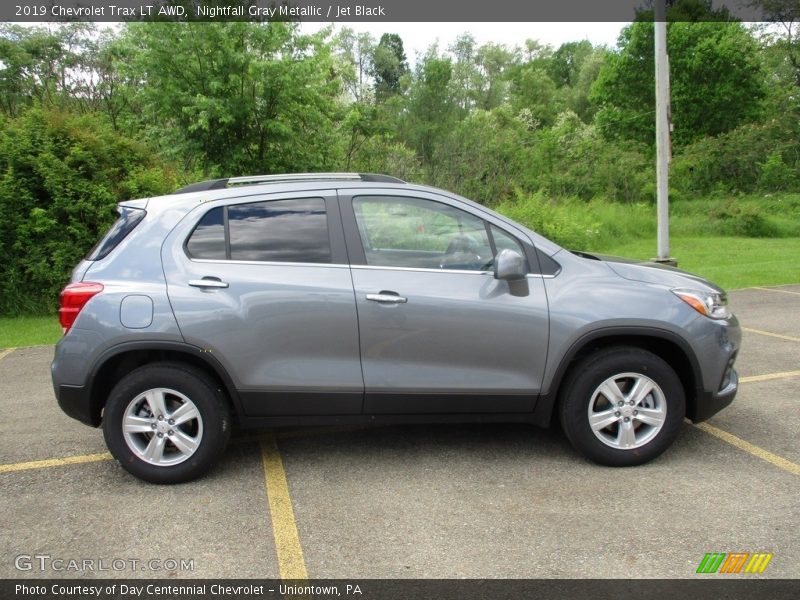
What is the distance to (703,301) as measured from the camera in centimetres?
430

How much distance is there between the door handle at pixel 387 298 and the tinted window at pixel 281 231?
1.26 ft

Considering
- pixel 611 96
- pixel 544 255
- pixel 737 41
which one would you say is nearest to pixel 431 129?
pixel 611 96

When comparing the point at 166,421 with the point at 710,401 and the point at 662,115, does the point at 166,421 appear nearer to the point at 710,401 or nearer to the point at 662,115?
the point at 710,401

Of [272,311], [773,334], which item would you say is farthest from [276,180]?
[773,334]

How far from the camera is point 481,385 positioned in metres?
4.21

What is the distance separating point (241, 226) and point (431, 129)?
37123mm

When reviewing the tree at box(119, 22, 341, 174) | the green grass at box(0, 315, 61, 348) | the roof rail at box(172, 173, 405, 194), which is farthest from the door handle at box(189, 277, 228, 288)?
the tree at box(119, 22, 341, 174)

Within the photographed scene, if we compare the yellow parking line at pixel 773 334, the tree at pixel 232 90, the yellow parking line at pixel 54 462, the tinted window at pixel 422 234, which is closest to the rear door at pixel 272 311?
the tinted window at pixel 422 234

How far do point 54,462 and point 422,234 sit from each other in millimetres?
2946

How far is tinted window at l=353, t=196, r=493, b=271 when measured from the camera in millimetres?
4309

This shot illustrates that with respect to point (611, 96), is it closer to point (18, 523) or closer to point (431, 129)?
point (431, 129)

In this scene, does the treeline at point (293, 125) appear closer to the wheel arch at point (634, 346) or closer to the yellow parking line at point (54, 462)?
the yellow parking line at point (54, 462)

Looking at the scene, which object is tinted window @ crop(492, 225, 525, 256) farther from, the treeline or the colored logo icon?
the treeline

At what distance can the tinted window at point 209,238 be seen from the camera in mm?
4246
